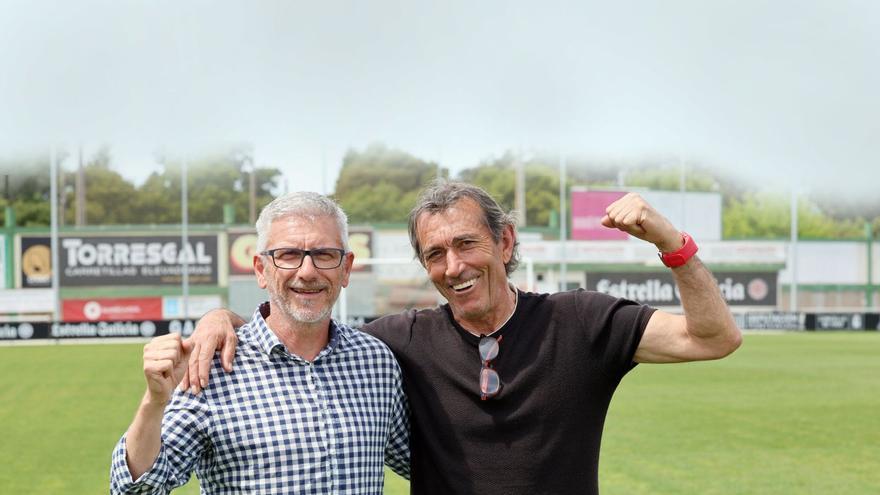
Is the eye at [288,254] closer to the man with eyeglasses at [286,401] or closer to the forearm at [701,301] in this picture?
the man with eyeglasses at [286,401]

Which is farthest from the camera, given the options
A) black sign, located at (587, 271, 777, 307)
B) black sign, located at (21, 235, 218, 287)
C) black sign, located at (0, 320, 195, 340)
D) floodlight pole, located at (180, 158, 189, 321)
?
black sign, located at (587, 271, 777, 307)

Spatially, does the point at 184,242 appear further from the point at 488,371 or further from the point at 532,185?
the point at 488,371

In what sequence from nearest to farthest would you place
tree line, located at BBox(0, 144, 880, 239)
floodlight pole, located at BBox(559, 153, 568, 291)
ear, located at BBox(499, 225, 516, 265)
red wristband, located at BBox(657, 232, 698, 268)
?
red wristband, located at BBox(657, 232, 698, 268) → ear, located at BBox(499, 225, 516, 265) → floodlight pole, located at BBox(559, 153, 568, 291) → tree line, located at BBox(0, 144, 880, 239)

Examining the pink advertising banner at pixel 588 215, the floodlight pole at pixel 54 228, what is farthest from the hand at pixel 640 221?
the pink advertising banner at pixel 588 215

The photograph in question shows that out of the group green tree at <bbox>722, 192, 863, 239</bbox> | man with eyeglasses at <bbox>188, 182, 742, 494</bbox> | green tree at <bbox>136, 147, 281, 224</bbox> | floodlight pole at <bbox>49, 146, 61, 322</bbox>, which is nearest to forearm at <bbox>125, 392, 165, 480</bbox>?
man with eyeglasses at <bbox>188, 182, 742, 494</bbox>

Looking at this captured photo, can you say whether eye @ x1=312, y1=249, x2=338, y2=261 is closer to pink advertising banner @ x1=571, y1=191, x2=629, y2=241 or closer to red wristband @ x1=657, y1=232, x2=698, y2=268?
red wristband @ x1=657, y1=232, x2=698, y2=268

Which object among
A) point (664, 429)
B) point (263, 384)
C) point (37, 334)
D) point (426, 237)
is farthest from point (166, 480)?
point (37, 334)

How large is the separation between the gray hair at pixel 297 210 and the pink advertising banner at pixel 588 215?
1864 inches

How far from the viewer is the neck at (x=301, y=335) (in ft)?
11.3

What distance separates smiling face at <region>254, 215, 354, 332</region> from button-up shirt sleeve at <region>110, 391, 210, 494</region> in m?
0.44

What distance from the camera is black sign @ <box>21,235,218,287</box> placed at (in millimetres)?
44375

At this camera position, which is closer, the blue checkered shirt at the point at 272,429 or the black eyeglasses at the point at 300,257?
the blue checkered shirt at the point at 272,429

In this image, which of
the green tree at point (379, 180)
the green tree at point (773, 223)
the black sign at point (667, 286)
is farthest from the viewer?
the green tree at point (773, 223)

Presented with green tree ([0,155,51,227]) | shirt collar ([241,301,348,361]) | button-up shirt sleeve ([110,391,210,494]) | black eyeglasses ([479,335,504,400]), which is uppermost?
green tree ([0,155,51,227])
